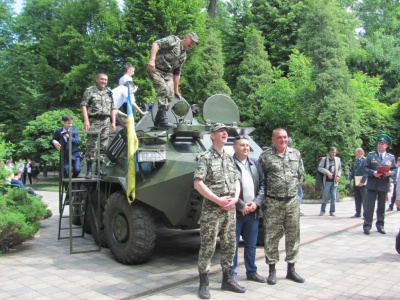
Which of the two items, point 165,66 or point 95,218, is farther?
point 95,218

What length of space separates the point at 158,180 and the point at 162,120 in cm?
128

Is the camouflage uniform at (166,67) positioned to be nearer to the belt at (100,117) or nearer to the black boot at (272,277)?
the belt at (100,117)

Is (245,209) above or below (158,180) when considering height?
below

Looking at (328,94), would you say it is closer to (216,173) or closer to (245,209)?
(245,209)

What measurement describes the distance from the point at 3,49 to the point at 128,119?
107ft

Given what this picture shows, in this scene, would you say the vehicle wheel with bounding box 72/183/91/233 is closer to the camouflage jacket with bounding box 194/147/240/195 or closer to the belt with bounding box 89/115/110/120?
the belt with bounding box 89/115/110/120

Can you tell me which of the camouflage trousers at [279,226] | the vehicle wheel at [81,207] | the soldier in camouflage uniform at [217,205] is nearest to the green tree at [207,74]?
the vehicle wheel at [81,207]

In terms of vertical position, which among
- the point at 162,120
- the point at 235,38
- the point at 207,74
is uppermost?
the point at 235,38

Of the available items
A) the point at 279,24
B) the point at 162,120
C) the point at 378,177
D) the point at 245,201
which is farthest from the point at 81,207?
the point at 279,24

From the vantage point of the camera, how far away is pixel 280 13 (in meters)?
27.0

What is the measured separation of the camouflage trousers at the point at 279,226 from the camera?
539 centimetres

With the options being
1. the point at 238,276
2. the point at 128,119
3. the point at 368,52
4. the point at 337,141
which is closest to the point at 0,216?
the point at 128,119

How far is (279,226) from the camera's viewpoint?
5.45m

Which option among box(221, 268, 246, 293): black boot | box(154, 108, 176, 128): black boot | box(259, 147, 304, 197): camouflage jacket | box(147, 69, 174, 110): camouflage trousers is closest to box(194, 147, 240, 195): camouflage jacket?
box(259, 147, 304, 197): camouflage jacket
